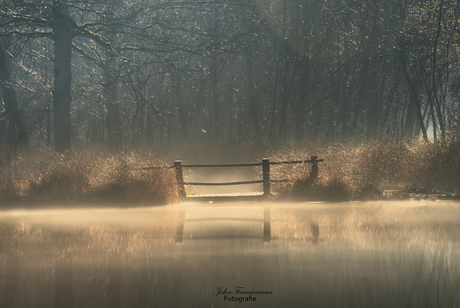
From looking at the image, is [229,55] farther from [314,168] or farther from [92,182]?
[92,182]

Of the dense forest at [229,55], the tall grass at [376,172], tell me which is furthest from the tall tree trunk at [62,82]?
the tall grass at [376,172]

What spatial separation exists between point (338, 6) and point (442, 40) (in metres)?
7.30

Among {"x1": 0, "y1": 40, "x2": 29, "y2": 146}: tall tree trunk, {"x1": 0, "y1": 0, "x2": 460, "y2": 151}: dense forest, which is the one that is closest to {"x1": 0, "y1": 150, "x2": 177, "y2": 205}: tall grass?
{"x1": 0, "y1": 0, "x2": 460, "y2": 151}: dense forest

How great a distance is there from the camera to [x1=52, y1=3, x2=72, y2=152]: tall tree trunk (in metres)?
15.3

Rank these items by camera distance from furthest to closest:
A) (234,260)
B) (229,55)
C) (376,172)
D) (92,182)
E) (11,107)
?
(229,55)
(11,107)
(376,172)
(92,182)
(234,260)

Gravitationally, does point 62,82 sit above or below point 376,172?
above

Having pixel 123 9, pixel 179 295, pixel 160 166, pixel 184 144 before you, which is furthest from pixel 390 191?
pixel 184 144

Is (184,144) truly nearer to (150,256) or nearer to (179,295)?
(150,256)

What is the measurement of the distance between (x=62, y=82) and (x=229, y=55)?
10.6 meters

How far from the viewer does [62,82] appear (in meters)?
15.6

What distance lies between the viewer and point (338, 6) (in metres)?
24.9

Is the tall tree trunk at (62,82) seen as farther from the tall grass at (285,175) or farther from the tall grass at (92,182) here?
the tall grass at (92,182)

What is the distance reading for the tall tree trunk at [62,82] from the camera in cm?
1527

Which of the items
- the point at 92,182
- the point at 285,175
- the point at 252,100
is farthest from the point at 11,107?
the point at 252,100
